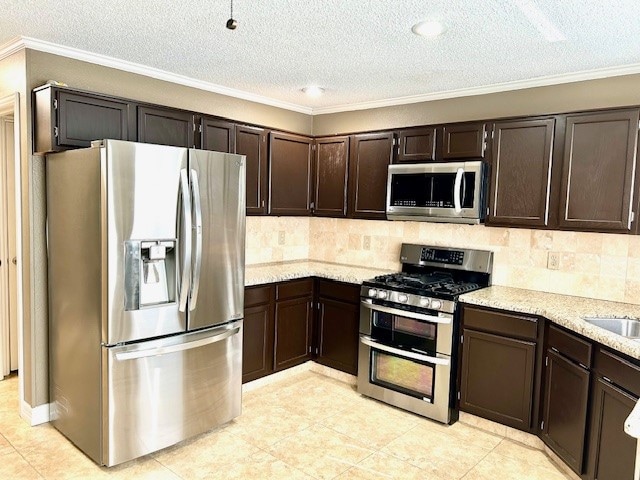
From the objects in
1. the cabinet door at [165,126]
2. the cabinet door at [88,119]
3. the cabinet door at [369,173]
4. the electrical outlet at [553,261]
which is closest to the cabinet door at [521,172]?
the electrical outlet at [553,261]

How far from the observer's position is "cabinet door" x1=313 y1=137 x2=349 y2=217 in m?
4.46

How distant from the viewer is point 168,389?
112 inches

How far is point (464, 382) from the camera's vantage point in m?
3.33

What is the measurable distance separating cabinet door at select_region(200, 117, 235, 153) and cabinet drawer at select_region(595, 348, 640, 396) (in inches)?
117

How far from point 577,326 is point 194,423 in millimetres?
2380

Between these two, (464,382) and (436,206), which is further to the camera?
(436,206)

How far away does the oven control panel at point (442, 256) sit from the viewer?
3.88 meters

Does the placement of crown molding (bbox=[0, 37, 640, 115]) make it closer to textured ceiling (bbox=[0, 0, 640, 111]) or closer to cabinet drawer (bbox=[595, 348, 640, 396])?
textured ceiling (bbox=[0, 0, 640, 111])

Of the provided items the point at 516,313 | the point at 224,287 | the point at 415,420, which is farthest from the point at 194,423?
the point at 516,313

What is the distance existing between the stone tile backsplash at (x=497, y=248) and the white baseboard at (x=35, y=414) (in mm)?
2016

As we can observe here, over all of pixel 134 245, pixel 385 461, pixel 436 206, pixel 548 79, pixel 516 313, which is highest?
pixel 548 79

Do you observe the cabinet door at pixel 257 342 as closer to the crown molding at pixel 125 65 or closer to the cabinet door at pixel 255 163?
the cabinet door at pixel 255 163

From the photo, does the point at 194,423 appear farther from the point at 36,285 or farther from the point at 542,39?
the point at 542,39

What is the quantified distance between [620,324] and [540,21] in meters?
1.80
